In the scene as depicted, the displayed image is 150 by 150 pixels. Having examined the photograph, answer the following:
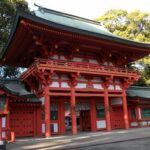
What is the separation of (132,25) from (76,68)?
2441 cm

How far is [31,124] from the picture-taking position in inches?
782

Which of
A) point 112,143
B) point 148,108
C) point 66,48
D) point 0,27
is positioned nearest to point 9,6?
point 0,27

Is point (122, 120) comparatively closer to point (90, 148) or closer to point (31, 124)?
point (31, 124)

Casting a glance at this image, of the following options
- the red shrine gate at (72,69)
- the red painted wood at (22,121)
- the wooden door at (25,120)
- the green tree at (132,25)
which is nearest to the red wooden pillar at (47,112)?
the red shrine gate at (72,69)

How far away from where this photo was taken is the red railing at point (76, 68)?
17.8 m

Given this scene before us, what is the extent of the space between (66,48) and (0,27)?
1424 centimetres

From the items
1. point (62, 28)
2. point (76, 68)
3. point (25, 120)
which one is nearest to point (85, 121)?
point (25, 120)

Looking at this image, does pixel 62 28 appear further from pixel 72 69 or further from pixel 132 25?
pixel 132 25

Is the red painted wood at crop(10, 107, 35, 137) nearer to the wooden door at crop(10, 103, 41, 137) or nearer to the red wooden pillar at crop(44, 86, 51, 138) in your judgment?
the wooden door at crop(10, 103, 41, 137)

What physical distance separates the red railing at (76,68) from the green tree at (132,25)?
15630mm

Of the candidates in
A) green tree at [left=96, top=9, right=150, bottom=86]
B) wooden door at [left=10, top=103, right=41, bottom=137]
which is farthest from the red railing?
green tree at [left=96, top=9, right=150, bottom=86]

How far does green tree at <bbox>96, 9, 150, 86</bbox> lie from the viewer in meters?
37.8

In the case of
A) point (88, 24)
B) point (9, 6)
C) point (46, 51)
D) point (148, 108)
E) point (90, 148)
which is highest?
point (9, 6)

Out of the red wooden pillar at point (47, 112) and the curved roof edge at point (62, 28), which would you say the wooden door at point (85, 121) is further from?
the curved roof edge at point (62, 28)
